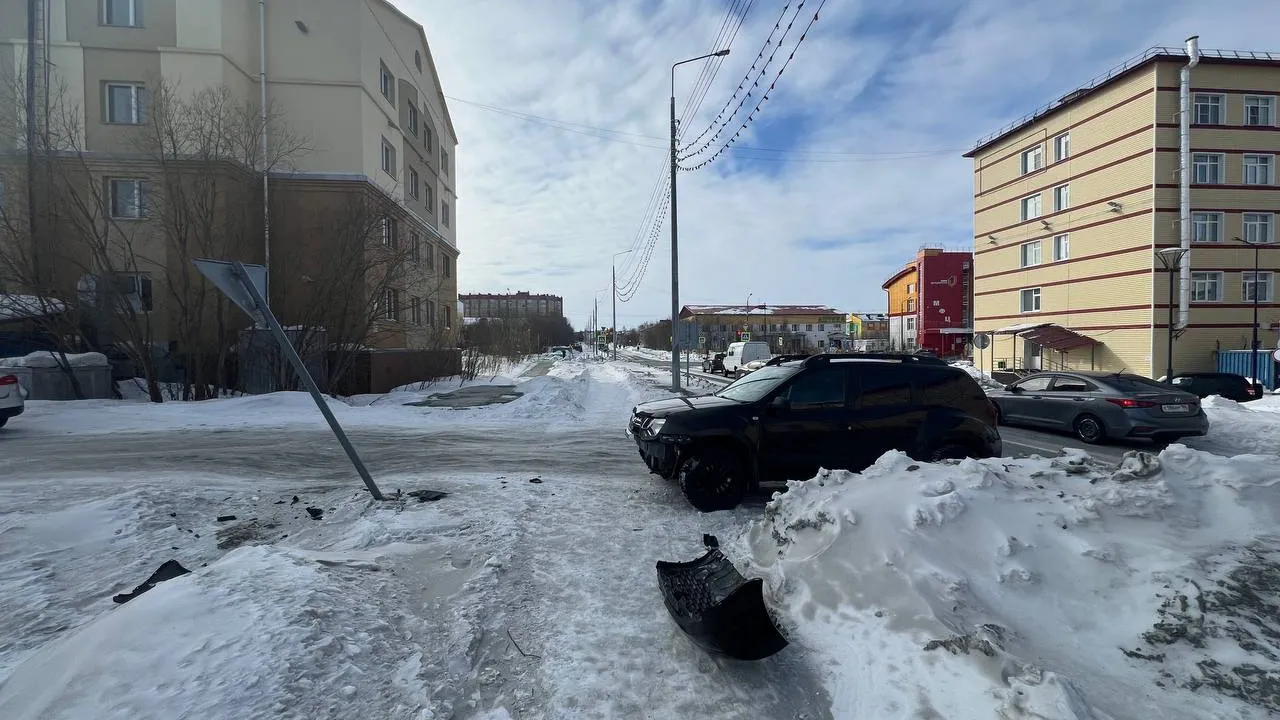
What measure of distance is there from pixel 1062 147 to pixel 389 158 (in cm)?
3679

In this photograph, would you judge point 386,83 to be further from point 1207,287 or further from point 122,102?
point 1207,287

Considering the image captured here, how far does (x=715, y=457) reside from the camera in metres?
6.14

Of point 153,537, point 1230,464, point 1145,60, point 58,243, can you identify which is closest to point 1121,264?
point 1145,60

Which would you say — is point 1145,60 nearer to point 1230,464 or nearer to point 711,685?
point 1230,464

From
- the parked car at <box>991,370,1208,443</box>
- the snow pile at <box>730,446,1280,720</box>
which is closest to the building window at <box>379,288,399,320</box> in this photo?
the snow pile at <box>730,446,1280,720</box>

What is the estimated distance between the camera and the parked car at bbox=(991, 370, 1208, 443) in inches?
432

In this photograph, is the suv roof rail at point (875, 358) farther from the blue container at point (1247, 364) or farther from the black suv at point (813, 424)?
the blue container at point (1247, 364)

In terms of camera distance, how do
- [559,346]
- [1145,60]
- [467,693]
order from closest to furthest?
[467,693], [1145,60], [559,346]

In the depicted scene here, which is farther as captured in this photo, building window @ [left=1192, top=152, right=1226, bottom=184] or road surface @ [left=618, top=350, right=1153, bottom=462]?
building window @ [left=1192, top=152, right=1226, bottom=184]

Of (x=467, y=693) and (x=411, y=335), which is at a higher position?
(x=411, y=335)

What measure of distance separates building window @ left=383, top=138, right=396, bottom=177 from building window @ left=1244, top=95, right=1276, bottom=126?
140ft

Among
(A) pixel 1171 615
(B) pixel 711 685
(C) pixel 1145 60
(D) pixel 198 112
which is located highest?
(C) pixel 1145 60

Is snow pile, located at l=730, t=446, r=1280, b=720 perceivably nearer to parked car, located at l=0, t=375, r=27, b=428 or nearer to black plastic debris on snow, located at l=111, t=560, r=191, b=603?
black plastic debris on snow, located at l=111, t=560, r=191, b=603

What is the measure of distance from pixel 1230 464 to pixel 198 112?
22.6 meters
